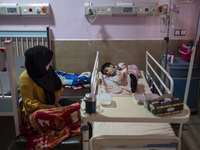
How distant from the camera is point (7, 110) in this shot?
225cm

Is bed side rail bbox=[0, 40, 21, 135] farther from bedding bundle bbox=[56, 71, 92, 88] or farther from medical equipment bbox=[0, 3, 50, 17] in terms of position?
medical equipment bbox=[0, 3, 50, 17]

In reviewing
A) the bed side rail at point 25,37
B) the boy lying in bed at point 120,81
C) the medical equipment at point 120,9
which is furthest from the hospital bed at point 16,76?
the medical equipment at point 120,9

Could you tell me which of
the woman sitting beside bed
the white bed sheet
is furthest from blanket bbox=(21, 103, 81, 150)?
the white bed sheet

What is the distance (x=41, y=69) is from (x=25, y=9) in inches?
68.0

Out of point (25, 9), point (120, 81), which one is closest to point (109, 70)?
point (120, 81)

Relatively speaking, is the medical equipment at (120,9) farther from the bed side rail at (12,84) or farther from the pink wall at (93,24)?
the bed side rail at (12,84)

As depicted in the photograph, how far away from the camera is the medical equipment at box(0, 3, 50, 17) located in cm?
353

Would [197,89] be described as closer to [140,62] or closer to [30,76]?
[140,62]

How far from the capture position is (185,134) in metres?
2.97

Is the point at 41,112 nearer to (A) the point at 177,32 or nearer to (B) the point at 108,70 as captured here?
(B) the point at 108,70

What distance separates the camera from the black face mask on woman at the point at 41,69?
7.26 feet

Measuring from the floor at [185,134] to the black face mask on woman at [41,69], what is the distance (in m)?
0.78

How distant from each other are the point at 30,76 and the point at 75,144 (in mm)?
836

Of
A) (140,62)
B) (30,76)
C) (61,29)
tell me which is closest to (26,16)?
(61,29)
